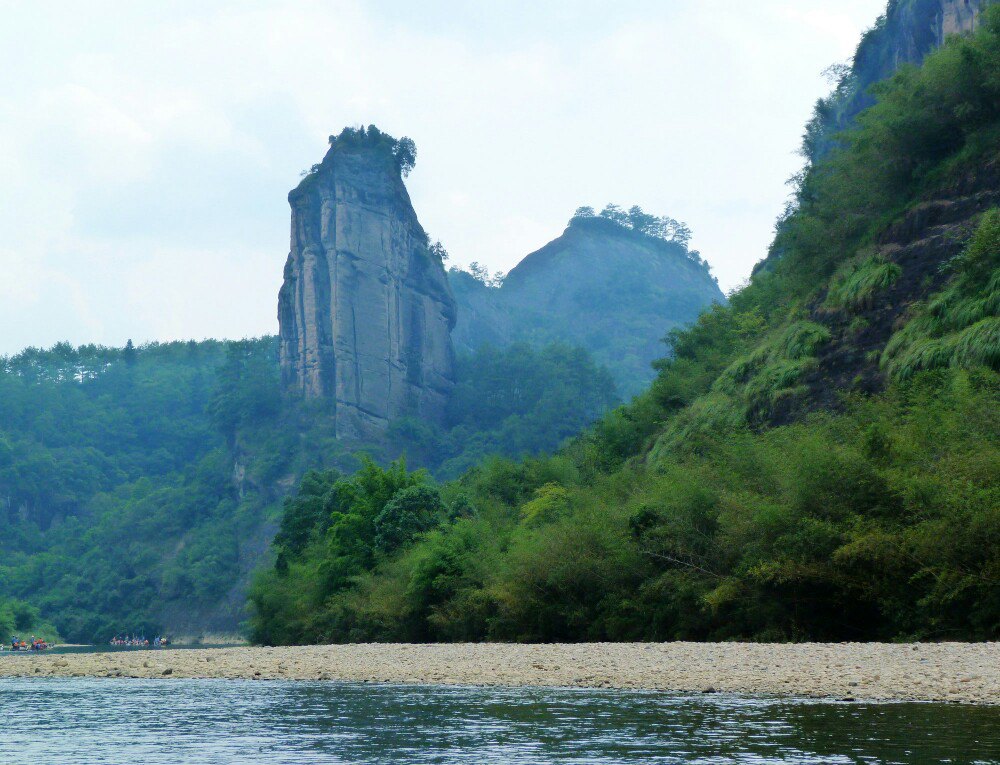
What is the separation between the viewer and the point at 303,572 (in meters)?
49.9

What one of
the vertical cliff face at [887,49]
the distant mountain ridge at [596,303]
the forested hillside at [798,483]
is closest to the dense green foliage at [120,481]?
the distant mountain ridge at [596,303]

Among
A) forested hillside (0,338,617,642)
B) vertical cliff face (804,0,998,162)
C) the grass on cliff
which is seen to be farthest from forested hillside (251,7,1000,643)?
forested hillside (0,338,617,642)

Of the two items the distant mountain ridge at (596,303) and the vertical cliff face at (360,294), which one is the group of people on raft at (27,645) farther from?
the distant mountain ridge at (596,303)

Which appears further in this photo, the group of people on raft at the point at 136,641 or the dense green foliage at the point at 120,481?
the dense green foliage at the point at 120,481

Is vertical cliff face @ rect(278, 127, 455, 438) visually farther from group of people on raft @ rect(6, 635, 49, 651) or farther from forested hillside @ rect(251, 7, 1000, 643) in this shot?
forested hillside @ rect(251, 7, 1000, 643)

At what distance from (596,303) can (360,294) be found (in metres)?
84.3

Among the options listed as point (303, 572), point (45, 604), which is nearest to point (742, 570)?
point (303, 572)

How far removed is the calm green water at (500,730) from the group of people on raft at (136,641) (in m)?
75.5

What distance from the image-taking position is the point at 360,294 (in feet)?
360

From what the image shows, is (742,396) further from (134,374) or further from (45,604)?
(134,374)

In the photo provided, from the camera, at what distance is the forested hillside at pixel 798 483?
2048 centimetres

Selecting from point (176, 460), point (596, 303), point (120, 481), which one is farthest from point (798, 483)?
point (596, 303)

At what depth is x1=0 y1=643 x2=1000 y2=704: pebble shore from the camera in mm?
14570

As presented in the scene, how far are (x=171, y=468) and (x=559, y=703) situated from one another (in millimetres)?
125663
